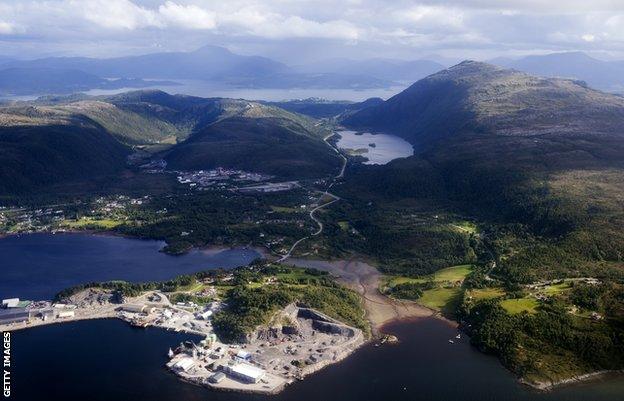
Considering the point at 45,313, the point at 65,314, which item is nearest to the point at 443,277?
the point at 65,314

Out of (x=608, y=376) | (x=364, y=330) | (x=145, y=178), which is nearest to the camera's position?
(x=608, y=376)

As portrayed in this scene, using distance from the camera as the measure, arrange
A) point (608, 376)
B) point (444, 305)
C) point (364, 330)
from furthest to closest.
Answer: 1. point (444, 305)
2. point (364, 330)
3. point (608, 376)

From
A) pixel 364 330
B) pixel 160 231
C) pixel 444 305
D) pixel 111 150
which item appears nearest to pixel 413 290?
pixel 444 305

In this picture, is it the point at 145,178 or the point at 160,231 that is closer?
the point at 160,231

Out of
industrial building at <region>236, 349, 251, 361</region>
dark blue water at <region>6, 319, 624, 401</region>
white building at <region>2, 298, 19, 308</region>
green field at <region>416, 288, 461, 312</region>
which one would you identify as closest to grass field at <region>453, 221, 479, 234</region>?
green field at <region>416, 288, 461, 312</region>

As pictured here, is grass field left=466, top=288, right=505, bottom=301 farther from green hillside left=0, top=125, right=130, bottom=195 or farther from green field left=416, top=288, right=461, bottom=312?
green hillside left=0, top=125, right=130, bottom=195

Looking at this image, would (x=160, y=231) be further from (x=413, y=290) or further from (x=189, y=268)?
(x=413, y=290)
